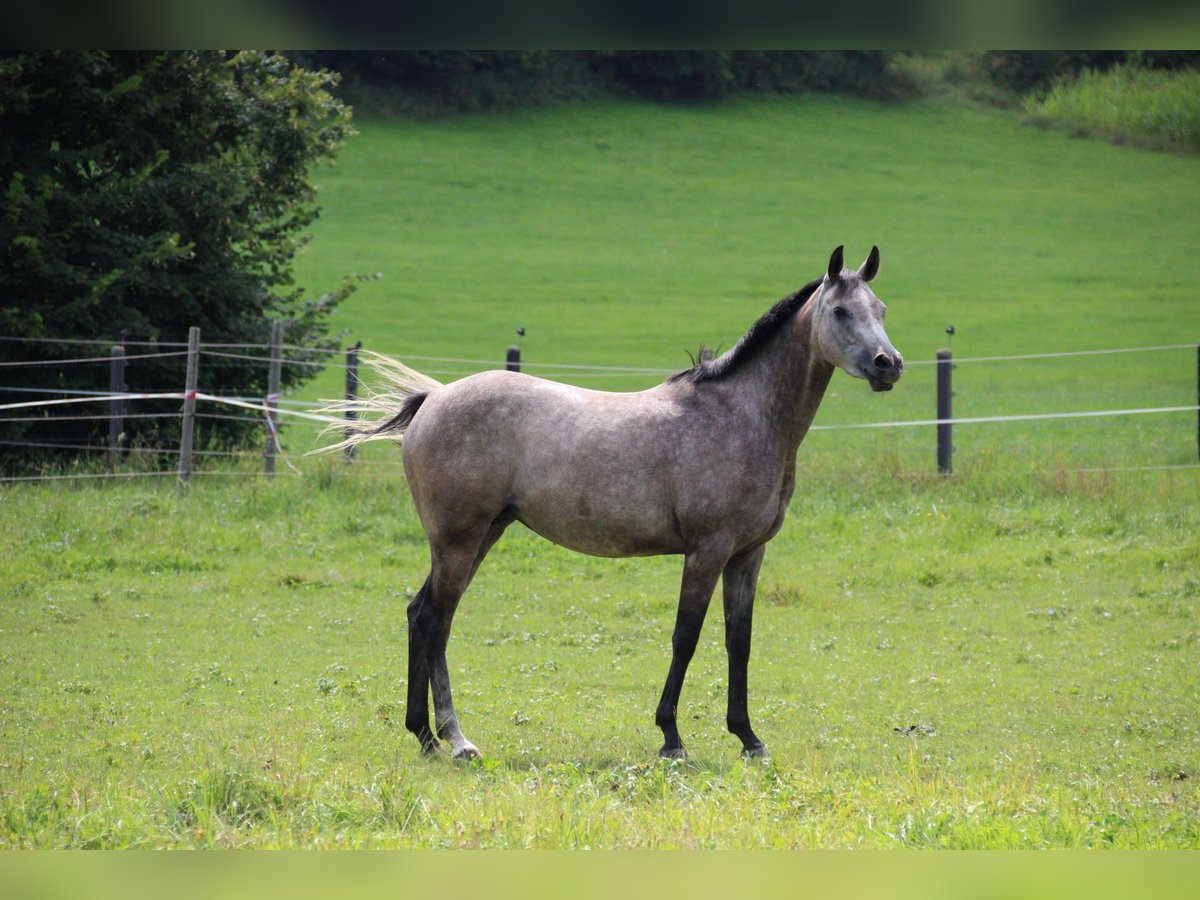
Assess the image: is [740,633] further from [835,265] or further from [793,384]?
[835,265]

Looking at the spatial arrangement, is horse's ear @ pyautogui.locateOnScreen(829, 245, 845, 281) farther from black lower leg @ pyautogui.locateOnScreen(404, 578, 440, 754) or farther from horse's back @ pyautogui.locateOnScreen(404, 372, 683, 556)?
black lower leg @ pyautogui.locateOnScreen(404, 578, 440, 754)

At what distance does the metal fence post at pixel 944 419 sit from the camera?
14.6m

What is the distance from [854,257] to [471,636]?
2868cm

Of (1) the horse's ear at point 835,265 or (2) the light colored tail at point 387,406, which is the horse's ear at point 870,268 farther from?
(2) the light colored tail at point 387,406

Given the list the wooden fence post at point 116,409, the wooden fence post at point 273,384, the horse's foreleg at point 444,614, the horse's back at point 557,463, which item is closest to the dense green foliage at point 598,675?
the horse's foreleg at point 444,614

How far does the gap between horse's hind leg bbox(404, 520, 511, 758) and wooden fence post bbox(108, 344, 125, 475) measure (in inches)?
362

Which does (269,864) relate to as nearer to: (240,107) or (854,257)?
(240,107)

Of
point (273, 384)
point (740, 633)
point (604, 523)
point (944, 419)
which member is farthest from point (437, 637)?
point (944, 419)

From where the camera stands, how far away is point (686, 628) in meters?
6.43

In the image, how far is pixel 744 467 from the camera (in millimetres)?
6305

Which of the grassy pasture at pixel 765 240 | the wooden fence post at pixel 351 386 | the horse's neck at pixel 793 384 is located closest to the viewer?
the horse's neck at pixel 793 384

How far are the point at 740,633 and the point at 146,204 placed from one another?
1206 cm

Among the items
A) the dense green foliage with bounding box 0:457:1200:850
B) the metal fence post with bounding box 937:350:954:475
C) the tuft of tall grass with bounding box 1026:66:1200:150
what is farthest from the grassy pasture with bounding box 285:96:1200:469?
the tuft of tall grass with bounding box 1026:66:1200:150

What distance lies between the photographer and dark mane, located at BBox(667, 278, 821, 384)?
6.44 m
